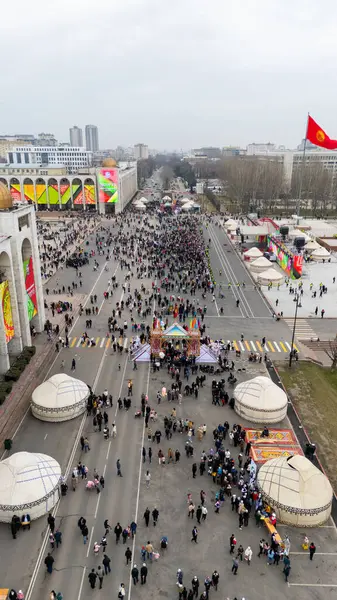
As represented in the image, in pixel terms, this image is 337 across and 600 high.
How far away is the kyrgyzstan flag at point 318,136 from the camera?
48.8 metres

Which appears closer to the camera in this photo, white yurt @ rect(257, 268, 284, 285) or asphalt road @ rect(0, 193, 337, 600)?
asphalt road @ rect(0, 193, 337, 600)

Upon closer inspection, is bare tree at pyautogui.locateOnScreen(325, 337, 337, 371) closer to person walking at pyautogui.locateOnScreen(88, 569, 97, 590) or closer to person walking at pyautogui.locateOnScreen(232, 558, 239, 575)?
person walking at pyautogui.locateOnScreen(232, 558, 239, 575)

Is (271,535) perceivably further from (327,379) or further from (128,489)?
(327,379)

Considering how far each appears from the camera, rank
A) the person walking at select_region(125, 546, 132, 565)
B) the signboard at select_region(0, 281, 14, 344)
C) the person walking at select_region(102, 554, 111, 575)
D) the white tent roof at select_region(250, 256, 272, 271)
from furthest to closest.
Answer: the white tent roof at select_region(250, 256, 272, 271), the signboard at select_region(0, 281, 14, 344), the person walking at select_region(125, 546, 132, 565), the person walking at select_region(102, 554, 111, 575)

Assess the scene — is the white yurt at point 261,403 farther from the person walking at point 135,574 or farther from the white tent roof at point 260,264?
the white tent roof at point 260,264

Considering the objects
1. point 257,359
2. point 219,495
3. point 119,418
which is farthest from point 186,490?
point 257,359

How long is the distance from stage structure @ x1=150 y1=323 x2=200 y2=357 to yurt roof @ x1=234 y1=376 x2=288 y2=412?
6138 mm

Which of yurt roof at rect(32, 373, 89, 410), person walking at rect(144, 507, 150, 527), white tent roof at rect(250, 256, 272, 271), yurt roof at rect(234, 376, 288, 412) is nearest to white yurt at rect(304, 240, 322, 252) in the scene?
white tent roof at rect(250, 256, 272, 271)

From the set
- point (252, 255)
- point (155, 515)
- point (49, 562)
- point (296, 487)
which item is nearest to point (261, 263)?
point (252, 255)

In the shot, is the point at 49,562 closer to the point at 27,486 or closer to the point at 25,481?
the point at 27,486

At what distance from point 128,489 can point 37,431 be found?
6.41 m

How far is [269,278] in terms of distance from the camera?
4738 centimetres

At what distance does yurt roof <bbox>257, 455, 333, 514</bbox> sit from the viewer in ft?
56.4

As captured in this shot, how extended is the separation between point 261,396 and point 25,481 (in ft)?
40.4
